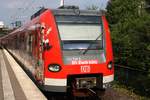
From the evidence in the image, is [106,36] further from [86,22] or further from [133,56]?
[133,56]

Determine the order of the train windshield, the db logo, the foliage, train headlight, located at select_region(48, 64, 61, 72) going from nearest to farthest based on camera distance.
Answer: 1. train headlight, located at select_region(48, 64, 61, 72)
2. the db logo
3. the train windshield
4. the foliage

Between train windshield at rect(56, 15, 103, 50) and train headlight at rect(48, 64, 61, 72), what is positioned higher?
train windshield at rect(56, 15, 103, 50)

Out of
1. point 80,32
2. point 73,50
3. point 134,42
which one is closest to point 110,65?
point 73,50

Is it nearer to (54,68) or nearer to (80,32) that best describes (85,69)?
(54,68)

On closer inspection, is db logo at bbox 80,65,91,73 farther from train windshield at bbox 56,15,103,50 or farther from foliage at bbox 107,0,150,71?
foliage at bbox 107,0,150,71

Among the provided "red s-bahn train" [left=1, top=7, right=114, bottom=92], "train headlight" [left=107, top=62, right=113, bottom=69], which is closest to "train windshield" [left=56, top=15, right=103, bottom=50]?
"red s-bahn train" [left=1, top=7, right=114, bottom=92]

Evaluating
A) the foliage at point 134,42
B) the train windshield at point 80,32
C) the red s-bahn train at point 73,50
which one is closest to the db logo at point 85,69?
the red s-bahn train at point 73,50

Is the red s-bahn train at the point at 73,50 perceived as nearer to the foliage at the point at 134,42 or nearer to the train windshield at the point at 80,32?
the train windshield at the point at 80,32

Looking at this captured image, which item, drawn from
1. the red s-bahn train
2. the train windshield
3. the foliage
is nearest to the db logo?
the red s-bahn train

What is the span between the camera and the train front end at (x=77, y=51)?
1061 centimetres

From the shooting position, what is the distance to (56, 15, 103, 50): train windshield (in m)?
11.1

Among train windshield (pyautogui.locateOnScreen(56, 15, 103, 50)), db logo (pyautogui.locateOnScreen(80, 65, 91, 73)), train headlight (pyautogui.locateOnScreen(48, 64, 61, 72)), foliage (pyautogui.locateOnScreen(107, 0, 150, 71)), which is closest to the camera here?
train headlight (pyautogui.locateOnScreen(48, 64, 61, 72))

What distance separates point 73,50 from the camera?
10.9 m

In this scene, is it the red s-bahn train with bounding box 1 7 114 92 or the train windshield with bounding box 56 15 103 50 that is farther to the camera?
the train windshield with bounding box 56 15 103 50
